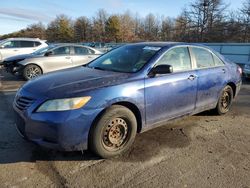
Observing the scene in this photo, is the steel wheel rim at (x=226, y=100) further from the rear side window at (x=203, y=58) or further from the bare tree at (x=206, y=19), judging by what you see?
the bare tree at (x=206, y=19)

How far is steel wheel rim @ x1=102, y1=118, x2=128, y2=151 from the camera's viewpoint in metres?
3.90

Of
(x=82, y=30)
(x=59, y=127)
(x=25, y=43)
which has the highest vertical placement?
(x=82, y=30)

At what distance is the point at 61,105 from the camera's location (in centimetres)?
355

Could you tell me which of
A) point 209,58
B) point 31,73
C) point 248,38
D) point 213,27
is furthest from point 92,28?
point 209,58

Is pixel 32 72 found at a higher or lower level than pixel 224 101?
higher

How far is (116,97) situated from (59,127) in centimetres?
83

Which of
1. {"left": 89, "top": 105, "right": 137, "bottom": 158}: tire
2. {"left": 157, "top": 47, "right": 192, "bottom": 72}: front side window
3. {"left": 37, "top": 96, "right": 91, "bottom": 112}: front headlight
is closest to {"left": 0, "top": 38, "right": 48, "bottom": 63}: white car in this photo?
{"left": 157, "top": 47, "right": 192, "bottom": 72}: front side window

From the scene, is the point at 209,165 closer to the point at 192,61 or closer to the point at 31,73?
the point at 192,61

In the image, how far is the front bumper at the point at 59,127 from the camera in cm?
351

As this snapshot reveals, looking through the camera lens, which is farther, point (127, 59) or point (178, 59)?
point (178, 59)

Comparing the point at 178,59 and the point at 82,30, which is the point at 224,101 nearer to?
the point at 178,59

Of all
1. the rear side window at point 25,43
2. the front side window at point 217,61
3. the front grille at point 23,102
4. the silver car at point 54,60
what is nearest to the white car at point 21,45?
the rear side window at point 25,43

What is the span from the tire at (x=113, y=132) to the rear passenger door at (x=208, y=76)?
1662 millimetres

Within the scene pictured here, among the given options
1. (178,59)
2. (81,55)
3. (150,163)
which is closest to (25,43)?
(81,55)
